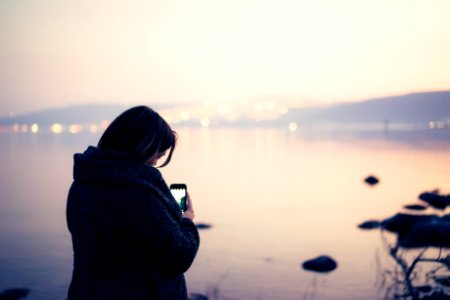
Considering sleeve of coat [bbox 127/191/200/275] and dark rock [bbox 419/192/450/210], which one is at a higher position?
sleeve of coat [bbox 127/191/200/275]

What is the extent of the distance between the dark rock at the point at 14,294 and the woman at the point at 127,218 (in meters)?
9.86

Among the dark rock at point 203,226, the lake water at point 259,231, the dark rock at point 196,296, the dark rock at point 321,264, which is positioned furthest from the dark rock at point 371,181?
the dark rock at point 196,296

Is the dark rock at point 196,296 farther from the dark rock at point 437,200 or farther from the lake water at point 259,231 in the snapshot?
the dark rock at point 437,200

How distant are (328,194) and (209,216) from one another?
11.0 meters

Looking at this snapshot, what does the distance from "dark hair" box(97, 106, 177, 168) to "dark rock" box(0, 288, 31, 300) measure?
1022 cm

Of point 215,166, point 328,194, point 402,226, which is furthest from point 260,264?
point 215,166

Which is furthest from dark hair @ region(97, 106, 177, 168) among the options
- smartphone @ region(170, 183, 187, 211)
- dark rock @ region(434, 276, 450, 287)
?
dark rock @ region(434, 276, 450, 287)

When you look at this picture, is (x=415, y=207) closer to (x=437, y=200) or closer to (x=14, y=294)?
(x=437, y=200)

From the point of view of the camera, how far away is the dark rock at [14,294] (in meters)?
11.3

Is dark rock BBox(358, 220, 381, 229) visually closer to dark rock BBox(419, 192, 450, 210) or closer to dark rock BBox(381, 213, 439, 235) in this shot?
dark rock BBox(381, 213, 439, 235)

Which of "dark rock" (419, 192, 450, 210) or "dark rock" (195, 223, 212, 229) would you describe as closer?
"dark rock" (195, 223, 212, 229)

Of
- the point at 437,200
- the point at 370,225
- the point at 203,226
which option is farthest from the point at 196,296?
the point at 437,200

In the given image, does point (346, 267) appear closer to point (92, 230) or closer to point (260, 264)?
point (260, 264)

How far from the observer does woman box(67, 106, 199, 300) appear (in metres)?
2.46
